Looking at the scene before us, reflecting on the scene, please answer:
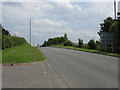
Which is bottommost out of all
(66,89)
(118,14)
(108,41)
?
(66,89)

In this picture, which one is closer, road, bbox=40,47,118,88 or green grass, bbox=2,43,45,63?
road, bbox=40,47,118,88

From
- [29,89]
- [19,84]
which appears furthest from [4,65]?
[29,89]

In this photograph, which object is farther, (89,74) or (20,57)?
(20,57)

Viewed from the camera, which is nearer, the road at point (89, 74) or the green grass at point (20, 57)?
the road at point (89, 74)

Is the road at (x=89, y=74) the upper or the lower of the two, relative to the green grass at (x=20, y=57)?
lower

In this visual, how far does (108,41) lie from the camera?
2795cm

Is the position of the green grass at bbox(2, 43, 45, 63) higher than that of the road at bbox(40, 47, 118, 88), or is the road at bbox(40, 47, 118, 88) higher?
the green grass at bbox(2, 43, 45, 63)

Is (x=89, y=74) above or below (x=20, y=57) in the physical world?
below

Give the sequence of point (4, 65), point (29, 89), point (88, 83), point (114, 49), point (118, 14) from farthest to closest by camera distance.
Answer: point (118, 14)
point (114, 49)
point (4, 65)
point (88, 83)
point (29, 89)

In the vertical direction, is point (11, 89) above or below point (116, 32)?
below

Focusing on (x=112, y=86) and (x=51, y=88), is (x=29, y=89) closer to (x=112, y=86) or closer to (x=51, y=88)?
(x=51, y=88)

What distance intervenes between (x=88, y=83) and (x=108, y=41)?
21.8 m

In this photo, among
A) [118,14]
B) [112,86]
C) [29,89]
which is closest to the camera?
[29,89]

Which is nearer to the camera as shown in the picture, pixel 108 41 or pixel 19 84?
pixel 19 84
